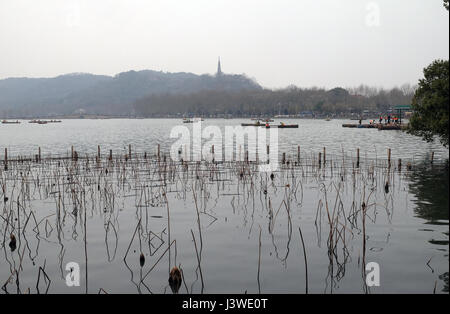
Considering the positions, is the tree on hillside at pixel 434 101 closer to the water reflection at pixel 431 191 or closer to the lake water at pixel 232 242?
the water reflection at pixel 431 191

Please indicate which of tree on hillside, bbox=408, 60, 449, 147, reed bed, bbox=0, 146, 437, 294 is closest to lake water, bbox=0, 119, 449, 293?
reed bed, bbox=0, 146, 437, 294

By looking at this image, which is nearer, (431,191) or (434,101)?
(431,191)

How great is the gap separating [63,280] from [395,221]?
11.0 metres

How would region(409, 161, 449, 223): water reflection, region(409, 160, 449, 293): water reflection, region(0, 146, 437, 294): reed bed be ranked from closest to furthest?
region(0, 146, 437, 294): reed bed → region(409, 160, 449, 293): water reflection → region(409, 161, 449, 223): water reflection

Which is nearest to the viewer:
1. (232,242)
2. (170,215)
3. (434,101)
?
(232,242)

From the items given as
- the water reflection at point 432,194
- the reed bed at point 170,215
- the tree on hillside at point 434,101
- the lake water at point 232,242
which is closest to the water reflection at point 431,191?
the water reflection at point 432,194

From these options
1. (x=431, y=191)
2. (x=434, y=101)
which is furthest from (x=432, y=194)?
(x=434, y=101)

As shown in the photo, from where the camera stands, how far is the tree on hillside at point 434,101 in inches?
852

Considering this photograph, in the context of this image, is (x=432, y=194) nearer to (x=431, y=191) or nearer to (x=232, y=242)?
(x=431, y=191)

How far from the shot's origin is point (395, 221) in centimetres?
1416

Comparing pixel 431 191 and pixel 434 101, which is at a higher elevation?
pixel 434 101

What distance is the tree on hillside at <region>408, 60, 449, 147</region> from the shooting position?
21630 millimetres

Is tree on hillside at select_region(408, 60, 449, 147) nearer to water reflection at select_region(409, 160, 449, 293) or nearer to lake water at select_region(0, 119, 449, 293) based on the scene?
water reflection at select_region(409, 160, 449, 293)

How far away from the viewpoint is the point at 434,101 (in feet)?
71.9
